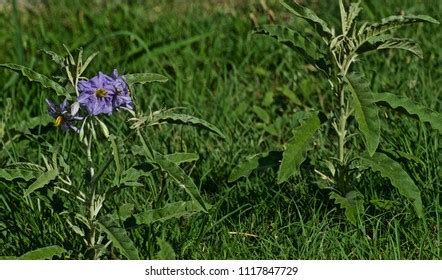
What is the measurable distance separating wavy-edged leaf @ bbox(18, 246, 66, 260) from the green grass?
0.59 ft

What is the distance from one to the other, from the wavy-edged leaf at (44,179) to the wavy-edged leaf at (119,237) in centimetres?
21

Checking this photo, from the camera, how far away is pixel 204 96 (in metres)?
5.15

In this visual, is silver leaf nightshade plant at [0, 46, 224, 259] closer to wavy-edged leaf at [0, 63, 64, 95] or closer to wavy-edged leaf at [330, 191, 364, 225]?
wavy-edged leaf at [0, 63, 64, 95]

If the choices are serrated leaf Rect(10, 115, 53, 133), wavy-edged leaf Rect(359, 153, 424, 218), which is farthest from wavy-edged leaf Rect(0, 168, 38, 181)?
wavy-edged leaf Rect(359, 153, 424, 218)

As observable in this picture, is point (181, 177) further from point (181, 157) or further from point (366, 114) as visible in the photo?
point (366, 114)

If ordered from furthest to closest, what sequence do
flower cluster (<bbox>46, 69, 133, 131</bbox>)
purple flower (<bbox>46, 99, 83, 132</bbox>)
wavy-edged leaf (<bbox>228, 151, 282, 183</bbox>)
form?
wavy-edged leaf (<bbox>228, 151, 282, 183</bbox>) < purple flower (<bbox>46, 99, 83, 132</bbox>) < flower cluster (<bbox>46, 69, 133, 131</bbox>)

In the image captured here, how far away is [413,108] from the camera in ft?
11.6

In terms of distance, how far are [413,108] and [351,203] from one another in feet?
1.25

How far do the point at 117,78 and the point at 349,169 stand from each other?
0.94 m

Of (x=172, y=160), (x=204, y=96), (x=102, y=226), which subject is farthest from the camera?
(x=204, y=96)

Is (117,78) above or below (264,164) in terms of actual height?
above

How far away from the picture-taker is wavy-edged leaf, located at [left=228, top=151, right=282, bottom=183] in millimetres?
3773
